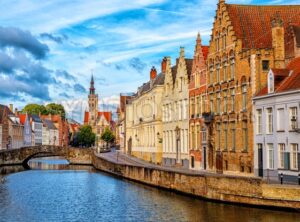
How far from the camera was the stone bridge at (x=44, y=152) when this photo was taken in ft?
230

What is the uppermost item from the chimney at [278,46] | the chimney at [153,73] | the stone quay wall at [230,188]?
the chimney at [153,73]

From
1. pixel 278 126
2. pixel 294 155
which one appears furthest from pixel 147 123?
pixel 294 155

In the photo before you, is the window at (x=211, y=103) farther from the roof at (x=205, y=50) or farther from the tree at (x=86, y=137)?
the tree at (x=86, y=137)

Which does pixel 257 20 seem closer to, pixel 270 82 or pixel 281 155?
pixel 270 82

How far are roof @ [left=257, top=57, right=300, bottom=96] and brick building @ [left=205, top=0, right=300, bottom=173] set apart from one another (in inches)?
38.7

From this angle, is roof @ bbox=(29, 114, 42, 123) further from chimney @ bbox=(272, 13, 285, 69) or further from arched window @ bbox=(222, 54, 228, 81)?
chimney @ bbox=(272, 13, 285, 69)

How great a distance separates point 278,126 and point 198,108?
13.1 metres

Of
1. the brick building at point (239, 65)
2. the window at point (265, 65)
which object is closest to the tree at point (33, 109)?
the brick building at point (239, 65)

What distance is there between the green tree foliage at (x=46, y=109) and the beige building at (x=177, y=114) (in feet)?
280

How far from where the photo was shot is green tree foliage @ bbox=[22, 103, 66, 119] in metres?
133

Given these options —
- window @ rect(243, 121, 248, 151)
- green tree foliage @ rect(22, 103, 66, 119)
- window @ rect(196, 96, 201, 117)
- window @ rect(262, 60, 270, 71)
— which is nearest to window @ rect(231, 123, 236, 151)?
window @ rect(243, 121, 248, 151)

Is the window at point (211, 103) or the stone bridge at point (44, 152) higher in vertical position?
the window at point (211, 103)

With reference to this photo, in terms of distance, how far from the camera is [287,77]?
30.0 m

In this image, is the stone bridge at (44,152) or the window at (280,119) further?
the stone bridge at (44,152)
